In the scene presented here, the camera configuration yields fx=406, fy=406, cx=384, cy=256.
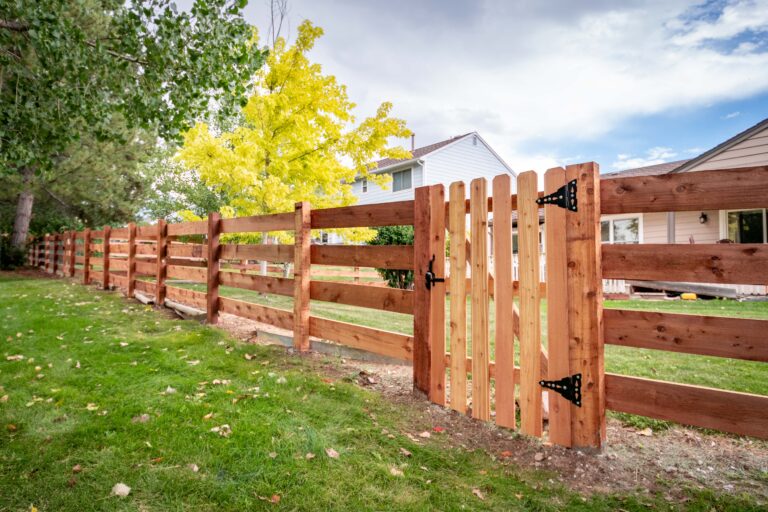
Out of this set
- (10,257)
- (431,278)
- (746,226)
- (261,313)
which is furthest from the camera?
(10,257)

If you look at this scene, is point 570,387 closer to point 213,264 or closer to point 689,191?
point 689,191

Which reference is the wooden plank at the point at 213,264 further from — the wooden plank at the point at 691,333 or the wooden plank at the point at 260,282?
the wooden plank at the point at 691,333

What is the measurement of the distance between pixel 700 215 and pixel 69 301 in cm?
1653

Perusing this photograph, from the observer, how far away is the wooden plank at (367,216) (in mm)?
Result: 3701

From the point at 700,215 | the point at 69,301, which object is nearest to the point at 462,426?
the point at 69,301

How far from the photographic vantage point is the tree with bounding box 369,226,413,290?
38.1ft

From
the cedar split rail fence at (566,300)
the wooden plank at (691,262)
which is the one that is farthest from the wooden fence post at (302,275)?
the wooden plank at (691,262)

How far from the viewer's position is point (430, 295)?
3383 millimetres

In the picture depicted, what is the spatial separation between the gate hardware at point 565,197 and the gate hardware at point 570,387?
41.8 inches

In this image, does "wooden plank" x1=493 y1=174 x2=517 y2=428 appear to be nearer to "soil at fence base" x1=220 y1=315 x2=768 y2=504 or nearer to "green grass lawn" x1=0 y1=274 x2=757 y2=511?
"soil at fence base" x1=220 y1=315 x2=768 y2=504

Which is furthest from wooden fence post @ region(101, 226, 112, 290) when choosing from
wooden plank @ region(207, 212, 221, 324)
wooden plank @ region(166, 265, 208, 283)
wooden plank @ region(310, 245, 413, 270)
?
wooden plank @ region(310, 245, 413, 270)

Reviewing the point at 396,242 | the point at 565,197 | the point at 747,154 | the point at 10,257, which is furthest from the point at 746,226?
the point at 10,257

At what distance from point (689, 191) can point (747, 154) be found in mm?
11312

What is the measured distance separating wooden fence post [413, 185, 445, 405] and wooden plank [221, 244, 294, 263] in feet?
6.99
